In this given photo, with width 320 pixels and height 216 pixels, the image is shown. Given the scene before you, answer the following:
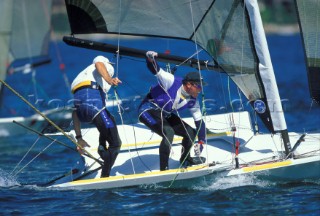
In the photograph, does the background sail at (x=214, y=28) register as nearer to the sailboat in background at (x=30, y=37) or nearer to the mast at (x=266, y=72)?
the mast at (x=266, y=72)

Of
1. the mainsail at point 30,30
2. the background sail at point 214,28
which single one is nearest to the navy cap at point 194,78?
the background sail at point 214,28

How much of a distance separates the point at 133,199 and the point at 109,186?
1.00ft

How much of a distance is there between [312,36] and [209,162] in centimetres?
184

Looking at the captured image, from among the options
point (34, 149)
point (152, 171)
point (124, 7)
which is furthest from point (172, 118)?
point (34, 149)

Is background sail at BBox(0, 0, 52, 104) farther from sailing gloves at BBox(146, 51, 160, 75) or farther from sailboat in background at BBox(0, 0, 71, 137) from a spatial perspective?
sailing gloves at BBox(146, 51, 160, 75)

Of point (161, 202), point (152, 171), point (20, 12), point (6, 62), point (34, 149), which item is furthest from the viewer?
point (20, 12)

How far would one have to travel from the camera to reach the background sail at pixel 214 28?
28.8 feet

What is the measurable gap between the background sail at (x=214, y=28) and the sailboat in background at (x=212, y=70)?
0.01 m

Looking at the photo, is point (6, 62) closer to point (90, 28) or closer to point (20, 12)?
point (20, 12)

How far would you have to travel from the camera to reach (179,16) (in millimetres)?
9188

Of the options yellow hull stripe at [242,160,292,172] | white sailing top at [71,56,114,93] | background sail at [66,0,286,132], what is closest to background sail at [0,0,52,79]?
background sail at [66,0,286,132]

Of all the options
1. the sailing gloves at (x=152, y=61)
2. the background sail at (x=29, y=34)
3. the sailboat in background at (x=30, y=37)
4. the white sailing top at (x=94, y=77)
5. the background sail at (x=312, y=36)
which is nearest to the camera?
the sailing gloves at (x=152, y=61)

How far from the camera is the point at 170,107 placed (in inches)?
348

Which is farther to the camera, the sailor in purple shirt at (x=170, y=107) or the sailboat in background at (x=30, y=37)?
the sailboat in background at (x=30, y=37)
